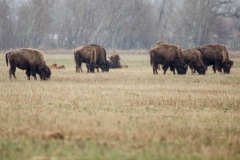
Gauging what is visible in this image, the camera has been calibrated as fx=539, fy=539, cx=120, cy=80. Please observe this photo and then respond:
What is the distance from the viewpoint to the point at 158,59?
1195 inches

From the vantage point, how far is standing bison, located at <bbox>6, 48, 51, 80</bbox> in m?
24.9

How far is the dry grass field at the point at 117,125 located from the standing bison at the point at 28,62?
589 centimetres

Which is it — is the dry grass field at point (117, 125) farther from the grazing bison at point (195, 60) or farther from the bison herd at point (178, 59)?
the grazing bison at point (195, 60)

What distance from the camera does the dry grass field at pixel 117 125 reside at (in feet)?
29.0

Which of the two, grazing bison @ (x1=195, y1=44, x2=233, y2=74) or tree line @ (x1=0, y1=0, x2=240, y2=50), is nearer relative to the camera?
grazing bison @ (x1=195, y1=44, x2=233, y2=74)

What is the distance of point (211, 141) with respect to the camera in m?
9.91

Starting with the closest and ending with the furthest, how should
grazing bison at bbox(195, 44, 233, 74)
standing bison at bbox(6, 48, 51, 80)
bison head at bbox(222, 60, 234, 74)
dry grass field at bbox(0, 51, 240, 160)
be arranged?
dry grass field at bbox(0, 51, 240, 160), standing bison at bbox(6, 48, 51, 80), bison head at bbox(222, 60, 234, 74), grazing bison at bbox(195, 44, 233, 74)

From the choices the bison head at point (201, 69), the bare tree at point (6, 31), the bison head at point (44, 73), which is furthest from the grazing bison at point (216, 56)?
the bare tree at point (6, 31)

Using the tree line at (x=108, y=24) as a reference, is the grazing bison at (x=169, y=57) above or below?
below

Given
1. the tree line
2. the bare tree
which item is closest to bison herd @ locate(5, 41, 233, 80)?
the tree line

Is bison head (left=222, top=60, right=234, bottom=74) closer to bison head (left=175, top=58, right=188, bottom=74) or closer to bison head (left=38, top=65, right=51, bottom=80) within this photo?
bison head (left=175, top=58, right=188, bottom=74)

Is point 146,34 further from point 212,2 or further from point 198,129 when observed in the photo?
point 198,129

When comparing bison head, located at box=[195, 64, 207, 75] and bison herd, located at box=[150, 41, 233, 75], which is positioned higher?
bison herd, located at box=[150, 41, 233, 75]

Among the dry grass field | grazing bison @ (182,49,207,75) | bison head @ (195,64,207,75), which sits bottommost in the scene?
the dry grass field
